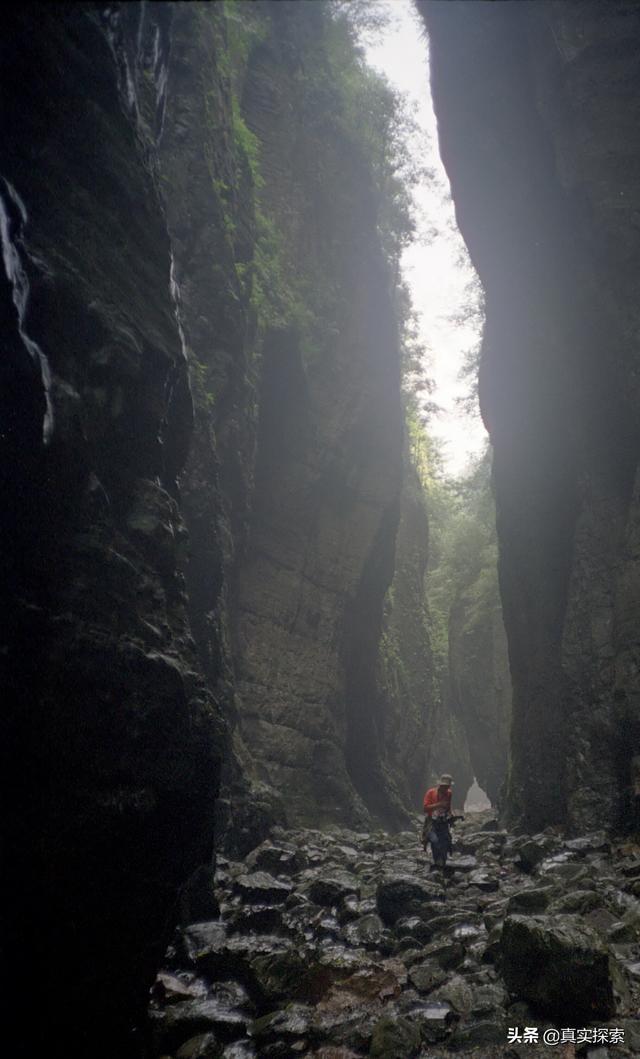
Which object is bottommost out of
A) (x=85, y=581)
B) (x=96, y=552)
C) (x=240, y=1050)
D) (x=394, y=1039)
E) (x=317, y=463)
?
(x=240, y=1050)

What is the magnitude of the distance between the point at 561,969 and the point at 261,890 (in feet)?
12.1

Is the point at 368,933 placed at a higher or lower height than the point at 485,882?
lower

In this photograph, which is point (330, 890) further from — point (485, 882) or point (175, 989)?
point (175, 989)

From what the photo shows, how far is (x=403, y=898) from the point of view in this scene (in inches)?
239

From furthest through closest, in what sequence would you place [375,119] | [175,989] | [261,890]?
[375,119] → [261,890] → [175,989]

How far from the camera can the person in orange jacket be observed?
27.1 feet

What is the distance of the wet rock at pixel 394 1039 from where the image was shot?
3416 mm

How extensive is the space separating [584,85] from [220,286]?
23.5 ft

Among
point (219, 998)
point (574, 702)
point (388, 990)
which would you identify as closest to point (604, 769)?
point (574, 702)

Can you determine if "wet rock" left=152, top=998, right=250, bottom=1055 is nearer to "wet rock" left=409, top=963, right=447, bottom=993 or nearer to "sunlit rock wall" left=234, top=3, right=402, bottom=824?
"wet rock" left=409, top=963, right=447, bottom=993

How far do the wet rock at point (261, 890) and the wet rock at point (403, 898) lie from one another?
100 centimetres

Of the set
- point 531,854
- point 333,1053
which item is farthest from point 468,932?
point 531,854

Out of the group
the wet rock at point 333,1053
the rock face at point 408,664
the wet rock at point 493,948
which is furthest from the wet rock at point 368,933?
the rock face at point 408,664

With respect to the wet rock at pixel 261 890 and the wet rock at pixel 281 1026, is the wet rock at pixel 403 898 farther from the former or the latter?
the wet rock at pixel 281 1026
